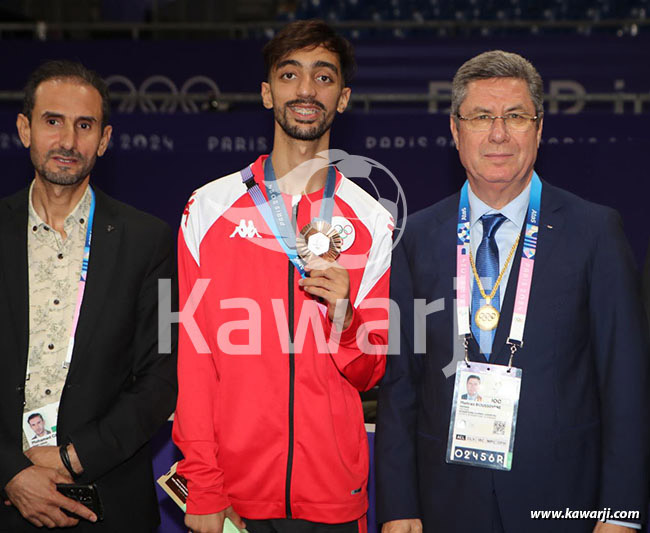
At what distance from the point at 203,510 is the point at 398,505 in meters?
0.55

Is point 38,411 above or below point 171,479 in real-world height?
above

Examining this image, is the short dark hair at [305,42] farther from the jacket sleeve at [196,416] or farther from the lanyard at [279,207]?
the jacket sleeve at [196,416]

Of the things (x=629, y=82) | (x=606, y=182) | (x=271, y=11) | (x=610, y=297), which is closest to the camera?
(x=610, y=297)

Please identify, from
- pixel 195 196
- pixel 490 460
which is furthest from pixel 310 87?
pixel 490 460

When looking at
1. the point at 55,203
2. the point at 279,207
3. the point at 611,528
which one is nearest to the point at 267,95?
the point at 279,207

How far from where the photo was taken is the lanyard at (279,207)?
2.25m

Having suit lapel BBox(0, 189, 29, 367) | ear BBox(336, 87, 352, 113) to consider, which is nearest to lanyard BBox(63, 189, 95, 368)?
suit lapel BBox(0, 189, 29, 367)

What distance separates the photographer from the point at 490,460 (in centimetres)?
202

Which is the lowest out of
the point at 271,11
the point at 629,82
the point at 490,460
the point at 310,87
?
the point at 490,460

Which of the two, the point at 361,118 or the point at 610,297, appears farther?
the point at 361,118

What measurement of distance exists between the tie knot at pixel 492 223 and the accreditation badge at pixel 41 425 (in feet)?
4.53

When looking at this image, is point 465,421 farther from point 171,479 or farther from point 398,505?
point 171,479

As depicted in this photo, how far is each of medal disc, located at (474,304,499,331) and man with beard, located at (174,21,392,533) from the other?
296 mm

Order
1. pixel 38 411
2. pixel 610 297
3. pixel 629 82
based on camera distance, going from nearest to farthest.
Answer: pixel 610 297 < pixel 38 411 < pixel 629 82
